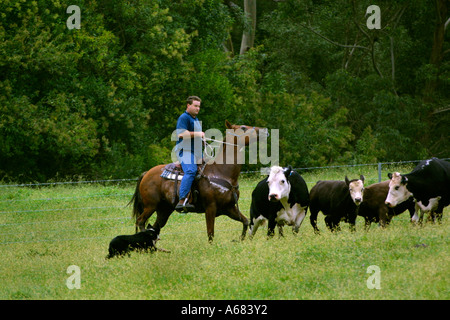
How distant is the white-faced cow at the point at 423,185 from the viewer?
14.5m

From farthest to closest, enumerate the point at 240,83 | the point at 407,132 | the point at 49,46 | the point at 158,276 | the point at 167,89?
the point at 407,132
the point at 240,83
the point at 167,89
the point at 49,46
the point at 158,276

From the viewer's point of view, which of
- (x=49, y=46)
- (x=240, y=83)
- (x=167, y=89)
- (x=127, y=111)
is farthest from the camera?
(x=240, y=83)

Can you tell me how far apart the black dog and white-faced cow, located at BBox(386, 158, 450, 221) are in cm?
504

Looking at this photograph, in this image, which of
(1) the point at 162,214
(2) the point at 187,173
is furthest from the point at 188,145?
(1) the point at 162,214

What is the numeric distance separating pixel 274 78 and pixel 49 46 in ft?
49.6

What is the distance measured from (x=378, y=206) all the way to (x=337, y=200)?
106 cm

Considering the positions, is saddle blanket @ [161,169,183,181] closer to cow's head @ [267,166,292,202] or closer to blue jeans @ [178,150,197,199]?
blue jeans @ [178,150,197,199]

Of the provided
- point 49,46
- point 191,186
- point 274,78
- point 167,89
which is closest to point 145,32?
point 167,89

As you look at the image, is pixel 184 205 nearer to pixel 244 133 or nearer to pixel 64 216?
pixel 244 133

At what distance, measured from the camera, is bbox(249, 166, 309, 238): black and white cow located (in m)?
13.7

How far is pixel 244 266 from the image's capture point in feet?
36.3

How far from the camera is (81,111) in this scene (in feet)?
94.7

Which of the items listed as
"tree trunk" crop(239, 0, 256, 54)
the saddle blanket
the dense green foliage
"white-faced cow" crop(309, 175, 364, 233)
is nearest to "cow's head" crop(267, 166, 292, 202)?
"white-faced cow" crop(309, 175, 364, 233)

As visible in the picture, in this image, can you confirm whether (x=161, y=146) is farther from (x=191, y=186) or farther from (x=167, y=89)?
(x=191, y=186)
